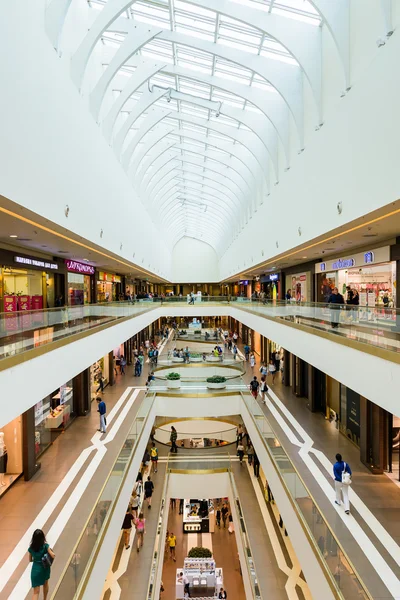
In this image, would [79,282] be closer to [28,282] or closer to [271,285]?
[28,282]

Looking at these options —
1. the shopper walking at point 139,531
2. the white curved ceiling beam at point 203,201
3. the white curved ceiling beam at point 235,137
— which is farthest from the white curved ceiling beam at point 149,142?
the shopper walking at point 139,531

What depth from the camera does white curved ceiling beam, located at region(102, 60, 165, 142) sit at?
53.4 ft

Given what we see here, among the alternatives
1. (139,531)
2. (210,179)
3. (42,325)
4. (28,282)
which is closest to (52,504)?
(42,325)

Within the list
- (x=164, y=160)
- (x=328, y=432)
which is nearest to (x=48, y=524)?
(x=328, y=432)

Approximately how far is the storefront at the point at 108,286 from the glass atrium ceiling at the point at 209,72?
6.78 m

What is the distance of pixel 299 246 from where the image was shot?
48.3ft

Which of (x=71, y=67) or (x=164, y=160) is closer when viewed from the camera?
(x=71, y=67)

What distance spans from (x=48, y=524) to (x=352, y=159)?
11310 millimetres

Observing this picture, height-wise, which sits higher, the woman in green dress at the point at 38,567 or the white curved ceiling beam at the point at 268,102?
the white curved ceiling beam at the point at 268,102

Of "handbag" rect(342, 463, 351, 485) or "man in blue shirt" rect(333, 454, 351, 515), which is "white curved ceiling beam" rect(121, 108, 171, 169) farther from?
"handbag" rect(342, 463, 351, 485)

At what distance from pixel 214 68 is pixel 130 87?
168 inches

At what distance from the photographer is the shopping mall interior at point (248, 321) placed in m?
7.45

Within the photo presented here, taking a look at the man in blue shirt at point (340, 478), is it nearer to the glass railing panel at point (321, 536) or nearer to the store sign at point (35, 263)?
the glass railing panel at point (321, 536)

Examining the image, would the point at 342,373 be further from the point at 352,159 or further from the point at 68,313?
the point at 68,313
